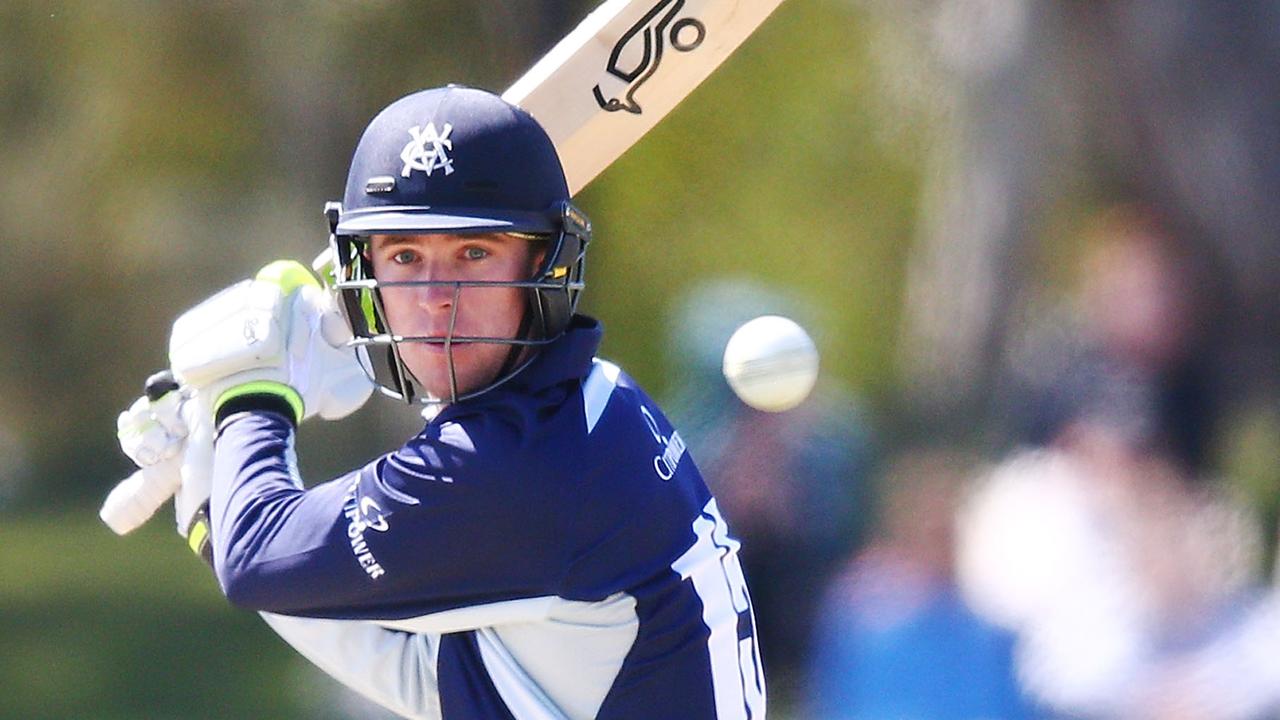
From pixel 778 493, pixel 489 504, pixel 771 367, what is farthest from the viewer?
pixel 778 493

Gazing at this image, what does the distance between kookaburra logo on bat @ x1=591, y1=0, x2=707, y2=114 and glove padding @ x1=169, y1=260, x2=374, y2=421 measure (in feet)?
1.95

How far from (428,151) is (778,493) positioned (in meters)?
3.07

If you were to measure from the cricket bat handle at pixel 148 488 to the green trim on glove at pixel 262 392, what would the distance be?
0.19 m

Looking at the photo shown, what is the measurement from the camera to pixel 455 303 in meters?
2.00

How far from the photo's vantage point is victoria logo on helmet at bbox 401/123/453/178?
2018 millimetres

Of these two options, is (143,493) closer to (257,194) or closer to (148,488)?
(148,488)

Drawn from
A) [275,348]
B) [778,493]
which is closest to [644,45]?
[275,348]

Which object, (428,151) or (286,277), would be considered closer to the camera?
(428,151)

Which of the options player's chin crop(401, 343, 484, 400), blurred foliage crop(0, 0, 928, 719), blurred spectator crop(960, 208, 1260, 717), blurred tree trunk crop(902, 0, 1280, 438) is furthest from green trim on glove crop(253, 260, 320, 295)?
blurred foliage crop(0, 0, 928, 719)

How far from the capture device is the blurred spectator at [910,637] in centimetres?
440

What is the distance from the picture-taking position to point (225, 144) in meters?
12.4

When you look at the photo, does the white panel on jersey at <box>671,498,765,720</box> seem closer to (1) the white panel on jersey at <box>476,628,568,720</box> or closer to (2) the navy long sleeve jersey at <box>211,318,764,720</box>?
(2) the navy long sleeve jersey at <box>211,318,764,720</box>

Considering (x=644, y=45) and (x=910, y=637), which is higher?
(x=644, y=45)

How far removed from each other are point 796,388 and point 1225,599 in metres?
1.69
